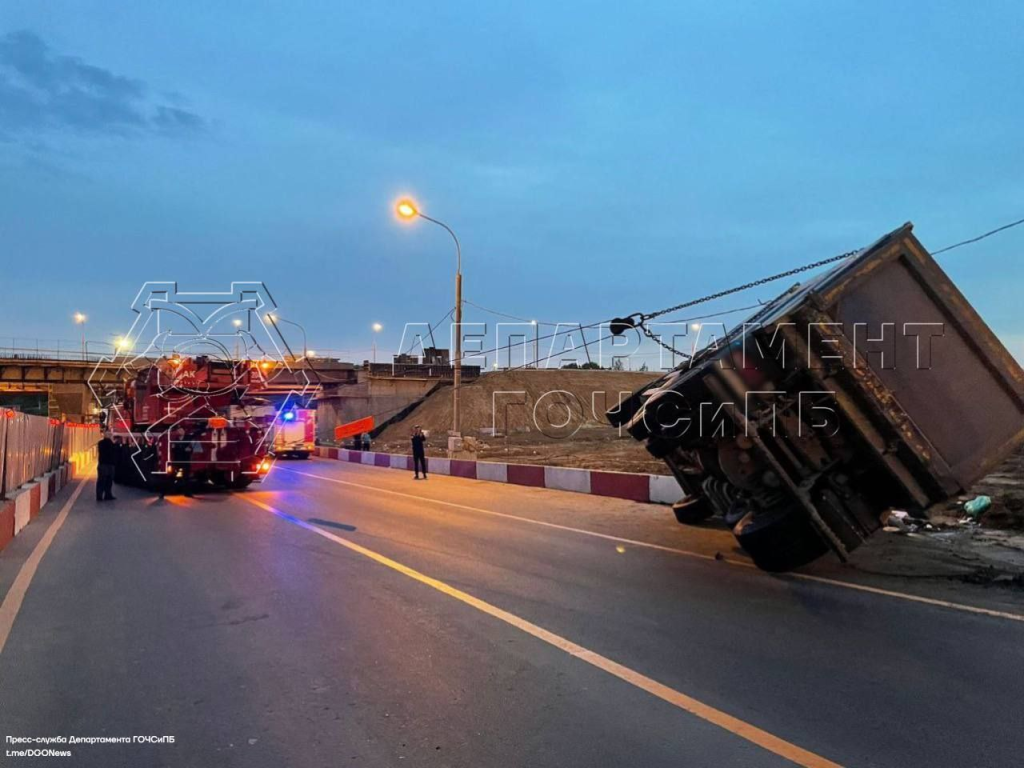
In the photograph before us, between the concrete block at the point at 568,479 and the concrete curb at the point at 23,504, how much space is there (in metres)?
11.3

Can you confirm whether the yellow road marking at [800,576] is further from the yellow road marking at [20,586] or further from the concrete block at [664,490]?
the yellow road marking at [20,586]

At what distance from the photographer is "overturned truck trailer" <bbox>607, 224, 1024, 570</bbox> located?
22.6 ft

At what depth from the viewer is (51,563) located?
8742 mm

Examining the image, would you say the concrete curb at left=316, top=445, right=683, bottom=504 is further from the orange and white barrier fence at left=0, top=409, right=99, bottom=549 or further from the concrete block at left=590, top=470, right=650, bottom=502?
the orange and white barrier fence at left=0, top=409, right=99, bottom=549

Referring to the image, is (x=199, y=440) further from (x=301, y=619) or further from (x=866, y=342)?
(x=866, y=342)

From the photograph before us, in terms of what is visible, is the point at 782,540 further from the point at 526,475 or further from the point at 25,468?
the point at 25,468

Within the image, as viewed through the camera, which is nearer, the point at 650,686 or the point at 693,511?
the point at 650,686

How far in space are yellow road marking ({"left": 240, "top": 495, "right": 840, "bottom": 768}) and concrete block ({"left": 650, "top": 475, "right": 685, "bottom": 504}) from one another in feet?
25.6

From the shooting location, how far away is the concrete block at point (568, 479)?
17641mm

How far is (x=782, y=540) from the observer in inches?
296

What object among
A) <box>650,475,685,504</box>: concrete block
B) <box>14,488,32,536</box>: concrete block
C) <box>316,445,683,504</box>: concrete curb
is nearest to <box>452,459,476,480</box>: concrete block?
<box>316,445,683,504</box>: concrete curb

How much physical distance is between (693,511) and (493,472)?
11.0 meters

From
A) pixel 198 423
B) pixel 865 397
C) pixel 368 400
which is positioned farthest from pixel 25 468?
pixel 368 400

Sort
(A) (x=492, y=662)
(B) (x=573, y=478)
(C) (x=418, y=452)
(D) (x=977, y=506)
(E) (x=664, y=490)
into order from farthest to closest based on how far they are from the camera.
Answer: (C) (x=418, y=452) → (B) (x=573, y=478) → (E) (x=664, y=490) → (D) (x=977, y=506) → (A) (x=492, y=662)
